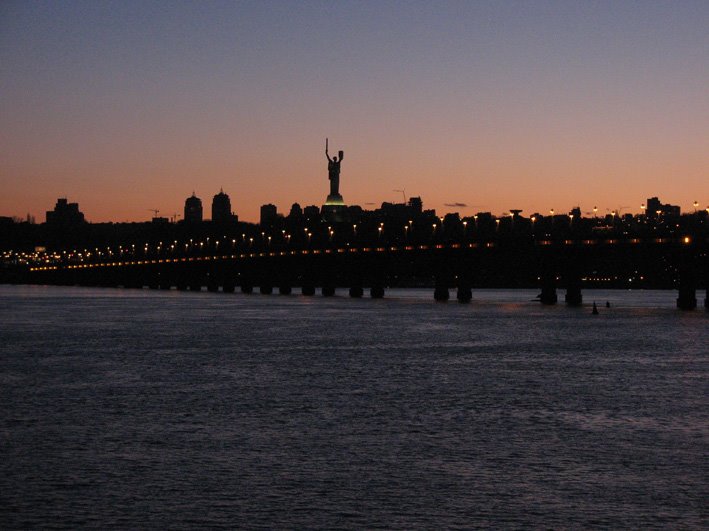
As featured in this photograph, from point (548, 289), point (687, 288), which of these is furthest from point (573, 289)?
point (687, 288)

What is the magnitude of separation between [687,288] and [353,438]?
135 metres

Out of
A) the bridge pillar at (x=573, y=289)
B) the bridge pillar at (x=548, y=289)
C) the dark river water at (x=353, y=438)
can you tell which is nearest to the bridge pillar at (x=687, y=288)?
the bridge pillar at (x=573, y=289)

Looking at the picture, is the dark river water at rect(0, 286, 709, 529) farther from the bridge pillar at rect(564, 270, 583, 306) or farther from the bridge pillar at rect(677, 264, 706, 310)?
the bridge pillar at rect(564, 270, 583, 306)

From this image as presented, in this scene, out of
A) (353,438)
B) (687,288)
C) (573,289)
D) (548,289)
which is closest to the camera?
(353,438)

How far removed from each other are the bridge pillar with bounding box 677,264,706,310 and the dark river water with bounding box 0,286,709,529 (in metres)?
85.6

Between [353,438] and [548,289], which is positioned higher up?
[548,289]

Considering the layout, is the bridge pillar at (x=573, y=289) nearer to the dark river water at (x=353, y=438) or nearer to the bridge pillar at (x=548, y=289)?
the bridge pillar at (x=548, y=289)


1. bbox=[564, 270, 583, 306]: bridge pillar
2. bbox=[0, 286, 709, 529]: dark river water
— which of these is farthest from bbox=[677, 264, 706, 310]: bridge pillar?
bbox=[0, 286, 709, 529]: dark river water

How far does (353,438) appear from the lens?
3653 cm

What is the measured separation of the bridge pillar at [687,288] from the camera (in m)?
161

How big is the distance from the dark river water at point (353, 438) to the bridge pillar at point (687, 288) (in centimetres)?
8560

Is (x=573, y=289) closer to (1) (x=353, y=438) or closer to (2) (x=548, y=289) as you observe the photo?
(2) (x=548, y=289)

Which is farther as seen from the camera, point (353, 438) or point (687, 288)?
point (687, 288)

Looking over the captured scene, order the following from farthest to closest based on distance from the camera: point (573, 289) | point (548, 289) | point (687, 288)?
1. point (548, 289)
2. point (573, 289)
3. point (687, 288)
